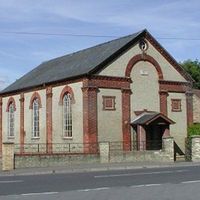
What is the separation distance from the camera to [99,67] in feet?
120

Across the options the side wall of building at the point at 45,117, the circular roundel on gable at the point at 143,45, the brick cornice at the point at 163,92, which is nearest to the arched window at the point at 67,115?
the side wall of building at the point at 45,117

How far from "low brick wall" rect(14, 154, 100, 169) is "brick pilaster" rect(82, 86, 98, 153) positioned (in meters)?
3.55

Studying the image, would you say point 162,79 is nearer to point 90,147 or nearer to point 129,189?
point 90,147

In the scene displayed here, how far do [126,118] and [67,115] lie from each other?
4.64 m

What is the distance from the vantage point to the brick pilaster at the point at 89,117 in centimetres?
3575

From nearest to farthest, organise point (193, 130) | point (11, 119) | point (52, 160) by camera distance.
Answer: point (52, 160)
point (193, 130)
point (11, 119)

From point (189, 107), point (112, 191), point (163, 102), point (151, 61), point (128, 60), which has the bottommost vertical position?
point (112, 191)

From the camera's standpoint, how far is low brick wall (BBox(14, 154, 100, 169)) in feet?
93.4

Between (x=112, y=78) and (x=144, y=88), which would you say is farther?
(x=144, y=88)

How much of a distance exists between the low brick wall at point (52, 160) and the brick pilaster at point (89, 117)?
3553 millimetres

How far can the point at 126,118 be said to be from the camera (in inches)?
1491

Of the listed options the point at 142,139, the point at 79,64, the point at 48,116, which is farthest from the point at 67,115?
the point at 142,139

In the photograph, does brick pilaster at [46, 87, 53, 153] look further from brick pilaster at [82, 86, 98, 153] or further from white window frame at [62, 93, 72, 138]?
brick pilaster at [82, 86, 98, 153]

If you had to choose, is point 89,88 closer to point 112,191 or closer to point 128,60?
point 128,60
